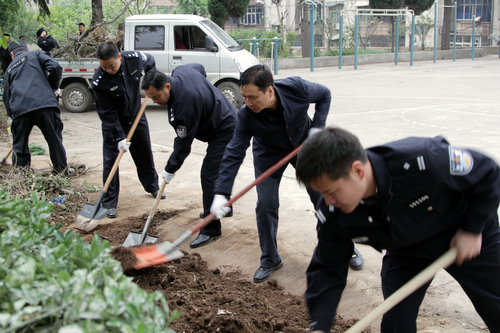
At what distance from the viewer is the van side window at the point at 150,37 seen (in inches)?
460

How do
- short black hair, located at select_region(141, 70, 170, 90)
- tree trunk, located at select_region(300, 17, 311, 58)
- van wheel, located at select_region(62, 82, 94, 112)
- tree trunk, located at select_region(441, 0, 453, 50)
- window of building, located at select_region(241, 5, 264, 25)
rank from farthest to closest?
1. window of building, located at select_region(241, 5, 264, 25)
2. tree trunk, located at select_region(441, 0, 453, 50)
3. tree trunk, located at select_region(300, 17, 311, 58)
4. van wheel, located at select_region(62, 82, 94, 112)
5. short black hair, located at select_region(141, 70, 170, 90)

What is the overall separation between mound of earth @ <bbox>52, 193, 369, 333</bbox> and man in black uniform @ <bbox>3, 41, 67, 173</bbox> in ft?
9.35

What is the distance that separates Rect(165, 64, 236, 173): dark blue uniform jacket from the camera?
4477 mm

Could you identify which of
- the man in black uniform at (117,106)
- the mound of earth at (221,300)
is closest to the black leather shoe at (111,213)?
the man in black uniform at (117,106)

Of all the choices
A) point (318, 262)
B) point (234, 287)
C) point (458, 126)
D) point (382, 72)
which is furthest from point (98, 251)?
point (382, 72)

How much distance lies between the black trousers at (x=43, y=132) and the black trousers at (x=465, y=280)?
479cm

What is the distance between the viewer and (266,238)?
4.01 metres

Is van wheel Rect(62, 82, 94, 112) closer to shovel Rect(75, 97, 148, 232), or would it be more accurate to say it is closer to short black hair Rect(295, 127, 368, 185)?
shovel Rect(75, 97, 148, 232)

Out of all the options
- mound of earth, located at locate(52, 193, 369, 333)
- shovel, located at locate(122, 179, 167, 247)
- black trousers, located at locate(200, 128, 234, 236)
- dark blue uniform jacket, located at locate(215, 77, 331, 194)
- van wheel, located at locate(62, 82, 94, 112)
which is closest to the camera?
mound of earth, located at locate(52, 193, 369, 333)

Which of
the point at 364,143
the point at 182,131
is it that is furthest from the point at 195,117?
the point at 364,143

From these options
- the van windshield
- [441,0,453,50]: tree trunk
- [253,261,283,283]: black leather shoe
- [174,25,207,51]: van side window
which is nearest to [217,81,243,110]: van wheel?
the van windshield

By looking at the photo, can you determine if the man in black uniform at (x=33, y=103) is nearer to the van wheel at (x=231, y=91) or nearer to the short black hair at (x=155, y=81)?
the short black hair at (x=155, y=81)

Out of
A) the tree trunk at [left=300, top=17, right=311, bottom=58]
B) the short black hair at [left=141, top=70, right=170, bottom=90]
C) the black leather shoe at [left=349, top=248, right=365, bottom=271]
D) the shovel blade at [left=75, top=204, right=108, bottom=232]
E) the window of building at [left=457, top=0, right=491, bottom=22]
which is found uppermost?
the window of building at [left=457, top=0, right=491, bottom=22]

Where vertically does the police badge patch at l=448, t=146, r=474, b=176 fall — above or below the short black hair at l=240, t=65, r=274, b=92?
below
